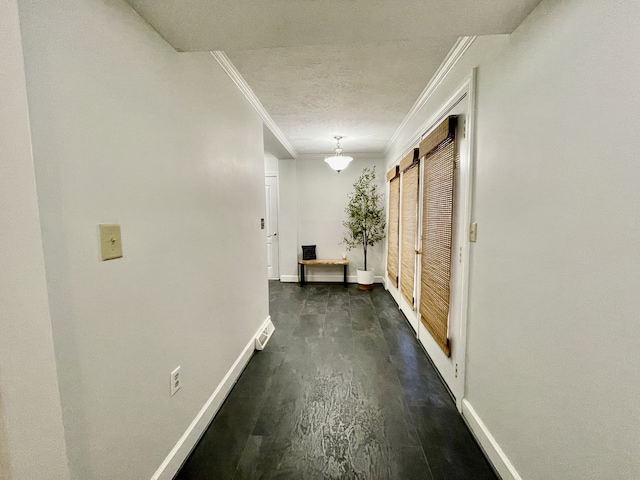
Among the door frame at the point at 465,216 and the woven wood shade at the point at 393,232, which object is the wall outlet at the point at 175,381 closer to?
the door frame at the point at 465,216

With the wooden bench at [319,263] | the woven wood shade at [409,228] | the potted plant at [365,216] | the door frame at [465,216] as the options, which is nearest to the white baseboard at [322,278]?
the wooden bench at [319,263]

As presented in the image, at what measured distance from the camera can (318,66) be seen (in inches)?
75.9

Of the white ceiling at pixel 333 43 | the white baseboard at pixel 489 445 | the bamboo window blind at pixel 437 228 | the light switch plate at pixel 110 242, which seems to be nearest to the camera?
the light switch plate at pixel 110 242

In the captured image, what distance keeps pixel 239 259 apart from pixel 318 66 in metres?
1.54

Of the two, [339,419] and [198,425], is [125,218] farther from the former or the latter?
[339,419]

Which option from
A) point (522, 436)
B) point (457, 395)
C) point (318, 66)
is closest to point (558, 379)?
point (522, 436)

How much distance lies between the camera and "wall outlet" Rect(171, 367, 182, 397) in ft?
4.28

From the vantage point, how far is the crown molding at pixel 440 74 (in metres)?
A: 1.63

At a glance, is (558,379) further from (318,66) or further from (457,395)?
(318,66)

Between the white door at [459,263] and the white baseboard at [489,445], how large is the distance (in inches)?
4.1

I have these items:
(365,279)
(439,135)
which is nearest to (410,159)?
(439,135)

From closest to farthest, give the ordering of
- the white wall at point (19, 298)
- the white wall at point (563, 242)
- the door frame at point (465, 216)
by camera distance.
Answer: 1. the white wall at point (19, 298)
2. the white wall at point (563, 242)
3. the door frame at point (465, 216)

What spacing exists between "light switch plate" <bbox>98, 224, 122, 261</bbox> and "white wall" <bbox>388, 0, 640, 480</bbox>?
157 centimetres

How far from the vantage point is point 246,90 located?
221 cm
